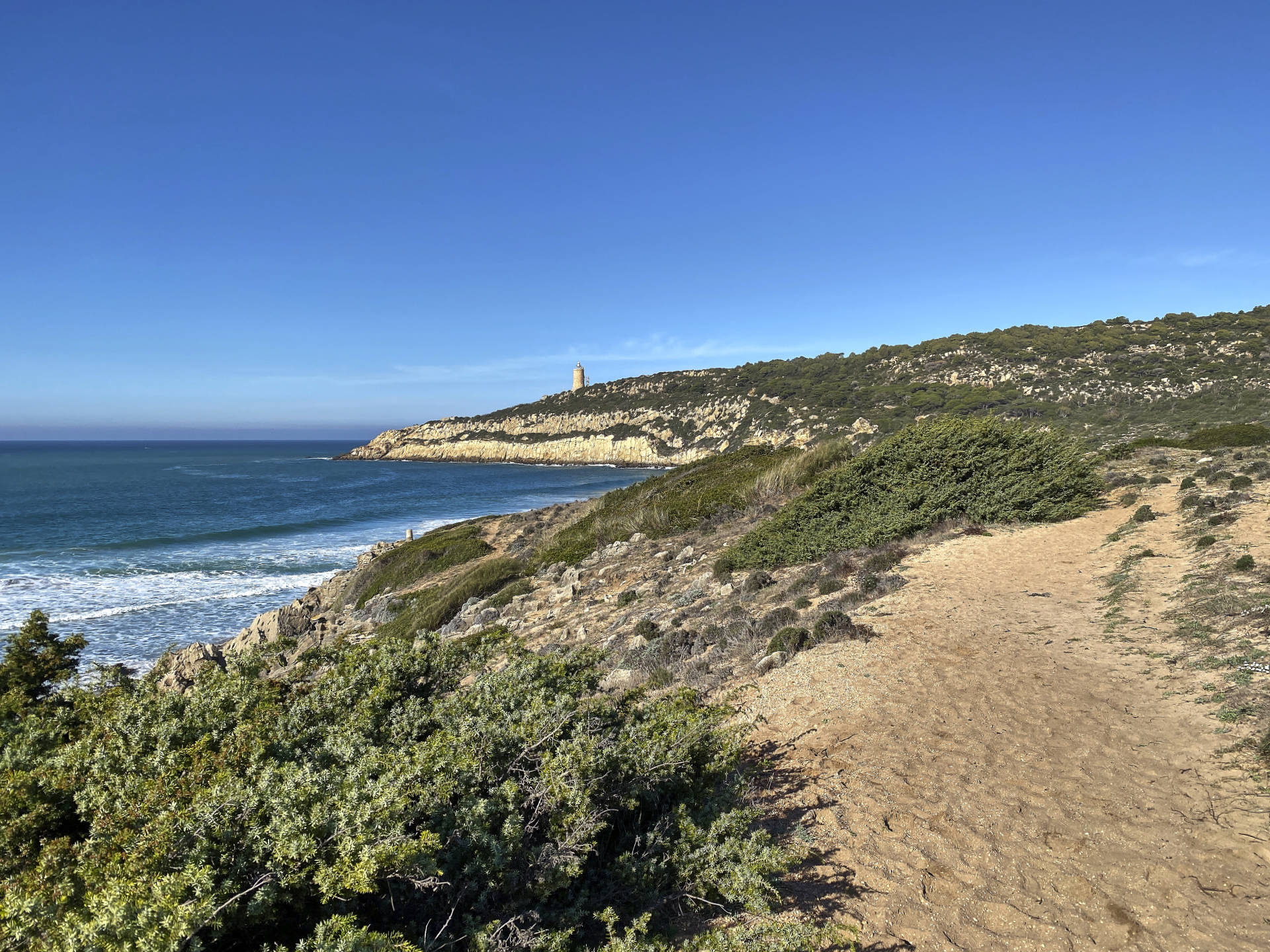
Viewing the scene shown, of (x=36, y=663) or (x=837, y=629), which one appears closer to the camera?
(x=36, y=663)

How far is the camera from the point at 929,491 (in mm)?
14242

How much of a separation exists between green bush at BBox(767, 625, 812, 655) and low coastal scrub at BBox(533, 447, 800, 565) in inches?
352

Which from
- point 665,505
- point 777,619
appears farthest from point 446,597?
point 777,619

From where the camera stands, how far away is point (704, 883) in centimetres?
330

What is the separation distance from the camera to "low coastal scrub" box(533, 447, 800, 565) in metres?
17.9

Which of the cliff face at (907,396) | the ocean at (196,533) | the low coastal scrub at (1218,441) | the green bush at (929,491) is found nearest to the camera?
the green bush at (929,491)

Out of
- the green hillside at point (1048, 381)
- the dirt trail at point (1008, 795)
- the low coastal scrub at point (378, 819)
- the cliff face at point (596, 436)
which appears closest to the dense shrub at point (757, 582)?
the dirt trail at point (1008, 795)

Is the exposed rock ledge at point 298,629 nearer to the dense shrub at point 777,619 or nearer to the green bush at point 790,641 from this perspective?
the dense shrub at point 777,619

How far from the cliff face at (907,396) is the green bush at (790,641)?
32.9 metres

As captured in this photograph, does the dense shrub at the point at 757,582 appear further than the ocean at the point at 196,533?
No

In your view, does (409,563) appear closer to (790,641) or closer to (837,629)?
(790,641)

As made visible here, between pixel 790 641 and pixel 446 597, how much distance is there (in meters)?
10.3

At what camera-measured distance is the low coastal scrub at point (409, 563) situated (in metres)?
19.7

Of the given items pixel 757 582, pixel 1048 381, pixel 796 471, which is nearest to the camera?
pixel 757 582
